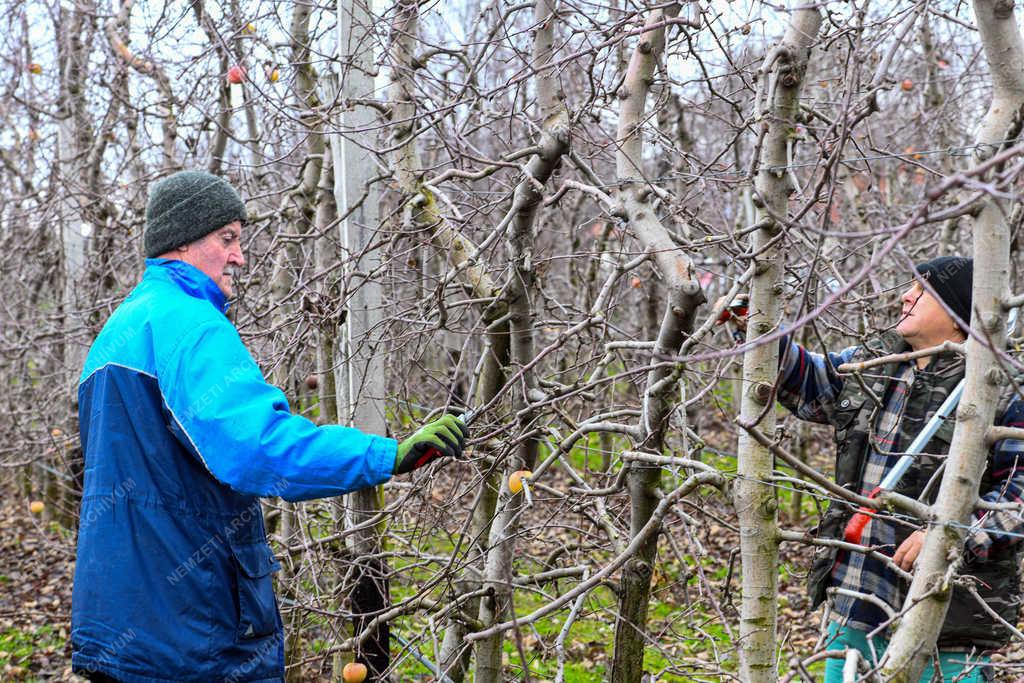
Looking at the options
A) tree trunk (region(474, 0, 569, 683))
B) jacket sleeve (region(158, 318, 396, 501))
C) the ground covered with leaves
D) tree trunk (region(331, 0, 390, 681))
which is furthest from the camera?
the ground covered with leaves

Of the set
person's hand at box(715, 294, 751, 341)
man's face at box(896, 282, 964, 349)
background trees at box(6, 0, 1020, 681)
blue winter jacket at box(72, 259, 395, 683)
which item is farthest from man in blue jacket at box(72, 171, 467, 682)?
man's face at box(896, 282, 964, 349)

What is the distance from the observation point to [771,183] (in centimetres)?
248

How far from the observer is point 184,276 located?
2641 millimetres

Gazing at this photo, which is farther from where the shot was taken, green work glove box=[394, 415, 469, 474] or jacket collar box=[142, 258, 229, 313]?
jacket collar box=[142, 258, 229, 313]

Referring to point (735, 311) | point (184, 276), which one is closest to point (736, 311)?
point (735, 311)

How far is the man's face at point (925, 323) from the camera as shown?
2801 mm

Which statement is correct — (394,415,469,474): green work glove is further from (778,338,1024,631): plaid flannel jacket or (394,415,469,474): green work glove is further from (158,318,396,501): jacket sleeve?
(778,338,1024,631): plaid flannel jacket

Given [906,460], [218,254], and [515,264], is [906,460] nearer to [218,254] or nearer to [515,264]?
[515,264]

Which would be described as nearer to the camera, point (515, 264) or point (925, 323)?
point (925, 323)

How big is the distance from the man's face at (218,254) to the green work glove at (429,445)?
0.74 m

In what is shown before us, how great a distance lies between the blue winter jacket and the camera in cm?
239

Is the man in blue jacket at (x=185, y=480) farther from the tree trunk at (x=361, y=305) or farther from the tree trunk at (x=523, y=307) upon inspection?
→ the tree trunk at (x=361, y=305)

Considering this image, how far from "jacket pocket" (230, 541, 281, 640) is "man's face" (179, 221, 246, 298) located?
2.43 feet

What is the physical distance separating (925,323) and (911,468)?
0.43 metres
